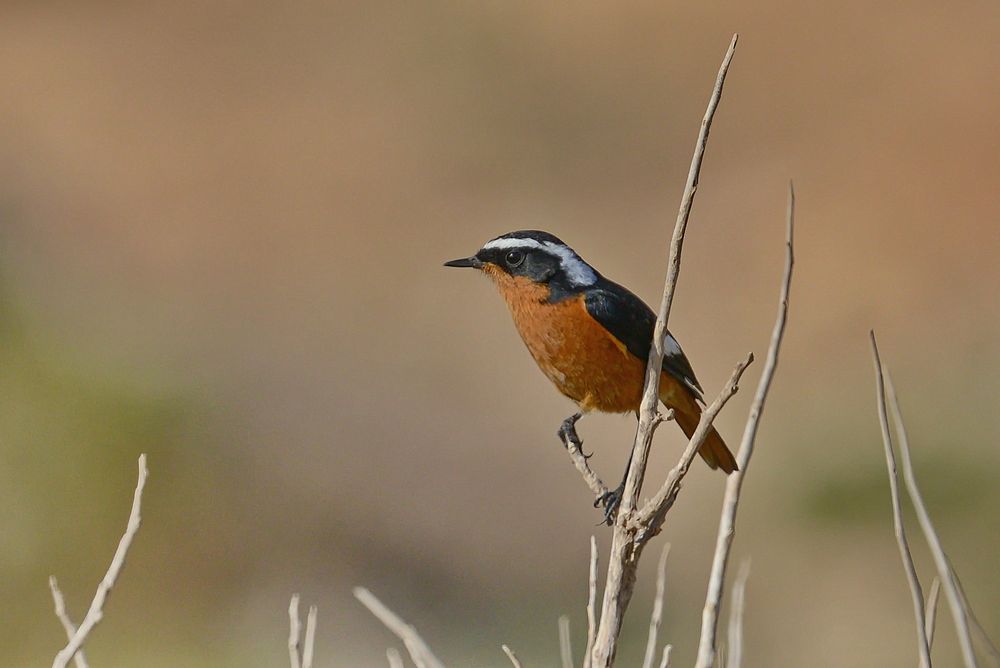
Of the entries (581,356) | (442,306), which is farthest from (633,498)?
(442,306)

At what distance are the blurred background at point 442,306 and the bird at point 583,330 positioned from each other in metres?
3.27

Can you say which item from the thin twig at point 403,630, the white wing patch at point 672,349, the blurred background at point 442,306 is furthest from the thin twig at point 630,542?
the blurred background at point 442,306

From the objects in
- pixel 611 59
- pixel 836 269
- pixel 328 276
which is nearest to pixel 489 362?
pixel 328 276

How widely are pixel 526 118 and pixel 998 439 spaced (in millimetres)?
8444

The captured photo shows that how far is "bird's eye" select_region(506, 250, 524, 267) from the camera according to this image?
4902 mm

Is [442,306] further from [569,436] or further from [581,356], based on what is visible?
[569,436]

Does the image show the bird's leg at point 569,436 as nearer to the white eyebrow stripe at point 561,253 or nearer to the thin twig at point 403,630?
the white eyebrow stripe at point 561,253

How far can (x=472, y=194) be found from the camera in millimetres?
14781

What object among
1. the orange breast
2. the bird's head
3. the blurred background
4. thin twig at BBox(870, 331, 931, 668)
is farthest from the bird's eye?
the blurred background

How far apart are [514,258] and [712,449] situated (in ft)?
3.40

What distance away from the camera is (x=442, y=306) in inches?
503

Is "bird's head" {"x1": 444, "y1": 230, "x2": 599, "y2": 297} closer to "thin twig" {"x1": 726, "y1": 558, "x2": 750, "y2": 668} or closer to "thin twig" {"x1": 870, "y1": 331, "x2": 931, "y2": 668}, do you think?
"thin twig" {"x1": 726, "y1": 558, "x2": 750, "y2": 668}

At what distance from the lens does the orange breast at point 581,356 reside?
4.67 metres

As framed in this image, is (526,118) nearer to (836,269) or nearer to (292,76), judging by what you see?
(292,76)
